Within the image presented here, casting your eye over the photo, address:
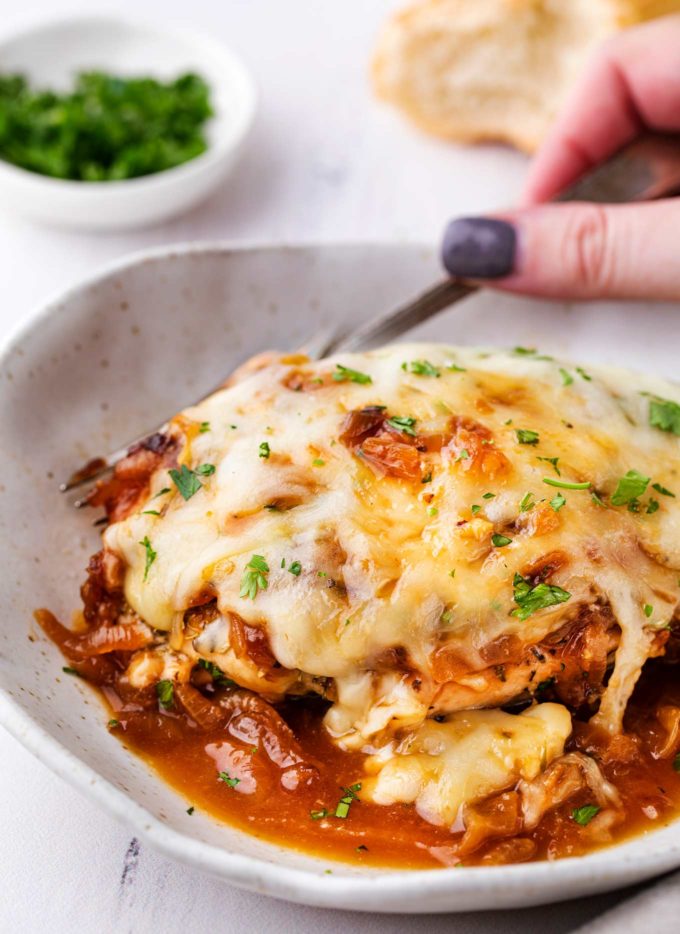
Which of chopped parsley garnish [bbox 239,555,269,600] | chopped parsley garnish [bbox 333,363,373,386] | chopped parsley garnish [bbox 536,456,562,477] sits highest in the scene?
chopped parsley garnish [bbox 333,363,373,386]

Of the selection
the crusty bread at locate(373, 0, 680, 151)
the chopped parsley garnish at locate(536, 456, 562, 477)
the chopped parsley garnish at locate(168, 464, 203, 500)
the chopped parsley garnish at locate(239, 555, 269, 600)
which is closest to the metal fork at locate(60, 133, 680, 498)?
the crusty bread at locate(373, 0, 680, 151)

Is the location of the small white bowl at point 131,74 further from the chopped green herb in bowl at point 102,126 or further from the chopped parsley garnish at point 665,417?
the chopped parsley garnish at point 665,417

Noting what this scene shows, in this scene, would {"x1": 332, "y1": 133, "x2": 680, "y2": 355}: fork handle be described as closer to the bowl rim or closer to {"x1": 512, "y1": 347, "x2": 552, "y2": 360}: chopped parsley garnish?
{"x1": 512, "y1": 347, "x2": 552, "y2": 360}: chopped parsley garnish

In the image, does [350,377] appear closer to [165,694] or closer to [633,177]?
[165,694]

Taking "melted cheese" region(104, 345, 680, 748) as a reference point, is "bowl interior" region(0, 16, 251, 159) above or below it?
above

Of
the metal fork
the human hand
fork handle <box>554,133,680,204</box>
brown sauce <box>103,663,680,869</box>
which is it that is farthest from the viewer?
fork handle <box>554,133,680,204</box>

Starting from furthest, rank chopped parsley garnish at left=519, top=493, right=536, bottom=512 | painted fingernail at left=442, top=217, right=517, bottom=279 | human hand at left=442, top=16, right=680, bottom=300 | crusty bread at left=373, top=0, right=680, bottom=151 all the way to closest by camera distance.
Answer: crusty bread at left=373, top=0, right=680, bottom=151 < painted fingernail at left=442, top=217, right=517, bottom=279 < human hand at left=442, top=16, right=680, bottom=300 < chopped parsley garnish at left=519, top=493, right=536, bottom=512

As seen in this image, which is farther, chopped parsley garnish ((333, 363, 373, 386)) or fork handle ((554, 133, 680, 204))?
fork handle ((554, 133, 680, 204))
